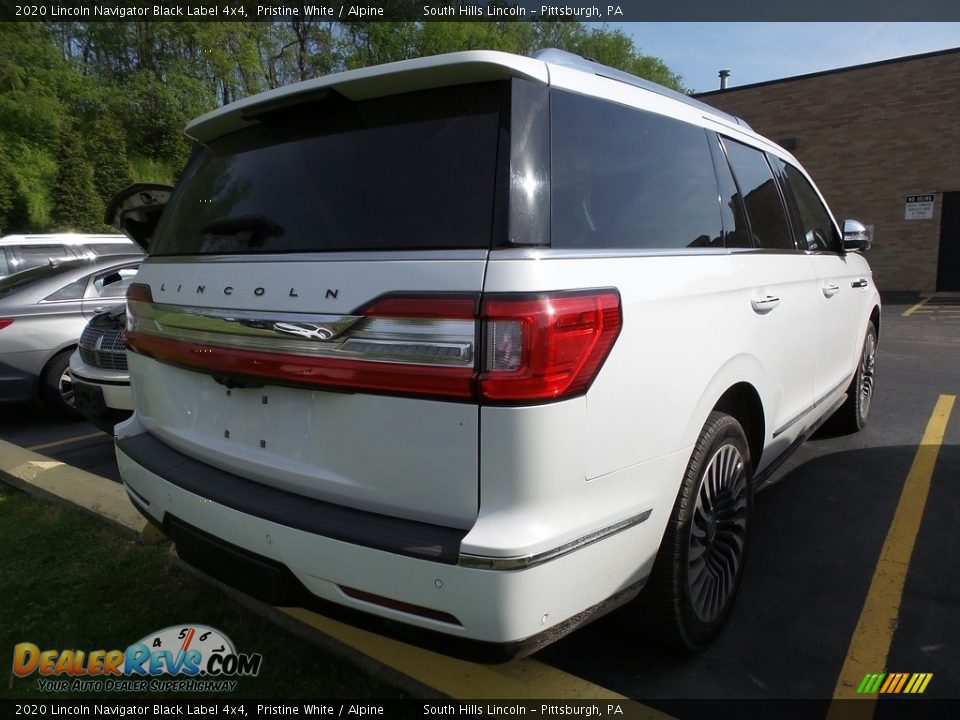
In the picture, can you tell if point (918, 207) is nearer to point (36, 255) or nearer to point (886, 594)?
point (886, 594)

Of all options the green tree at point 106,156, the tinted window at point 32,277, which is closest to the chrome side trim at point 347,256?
the tinted window at point 32,277

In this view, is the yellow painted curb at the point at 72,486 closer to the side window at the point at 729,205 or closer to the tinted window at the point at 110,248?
the side window at the point at 729,205

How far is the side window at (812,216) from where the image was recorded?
3547mm

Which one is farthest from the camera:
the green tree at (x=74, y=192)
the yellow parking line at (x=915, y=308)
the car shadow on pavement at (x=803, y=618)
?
the green tree at (x=74, y=192)

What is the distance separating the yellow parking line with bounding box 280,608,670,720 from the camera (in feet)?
6.95

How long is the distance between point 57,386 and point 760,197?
18.6 feet

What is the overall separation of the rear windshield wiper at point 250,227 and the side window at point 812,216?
2773 mm

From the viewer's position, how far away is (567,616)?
166 cm

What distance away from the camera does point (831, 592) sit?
274 cm

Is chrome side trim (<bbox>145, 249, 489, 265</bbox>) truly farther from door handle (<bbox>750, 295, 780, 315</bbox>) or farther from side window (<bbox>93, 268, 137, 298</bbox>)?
side window (<bbox>93, 268, 137, 298</bbox>)

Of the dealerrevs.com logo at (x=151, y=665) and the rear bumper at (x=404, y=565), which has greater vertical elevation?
the rear bumper at (x=404, y=565)

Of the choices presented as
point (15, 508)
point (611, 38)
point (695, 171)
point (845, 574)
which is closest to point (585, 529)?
point (695, 171)

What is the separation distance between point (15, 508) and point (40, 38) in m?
28.6

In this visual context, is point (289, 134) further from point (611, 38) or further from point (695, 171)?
point (611, 38)
